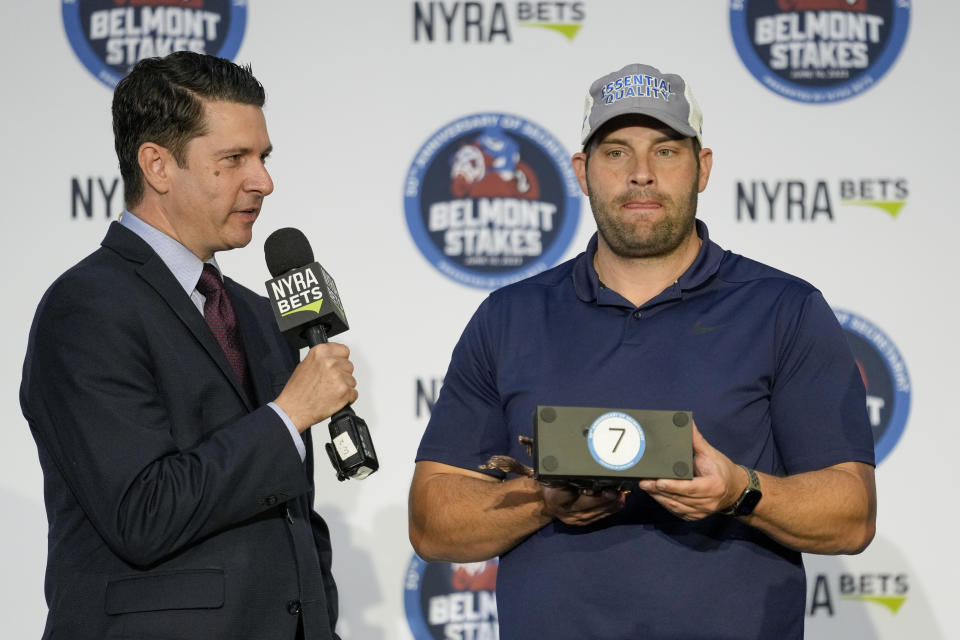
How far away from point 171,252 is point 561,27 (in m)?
1.41

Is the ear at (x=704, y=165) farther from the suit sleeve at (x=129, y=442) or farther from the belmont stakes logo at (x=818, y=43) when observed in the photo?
the belmont stakes logo at (x=818, y=43)

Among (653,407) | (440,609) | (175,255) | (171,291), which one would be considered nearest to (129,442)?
(171,291)

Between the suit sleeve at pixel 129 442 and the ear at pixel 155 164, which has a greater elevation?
the ear at pixel 155 164

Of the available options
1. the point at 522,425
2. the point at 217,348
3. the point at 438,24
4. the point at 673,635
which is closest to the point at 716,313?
the point at 522,425

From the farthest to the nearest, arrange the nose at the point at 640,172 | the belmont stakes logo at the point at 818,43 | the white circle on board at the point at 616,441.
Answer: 1. the belmont stakes logo at the point at 818,43
2. the nose at the point at 640,172
3. the white circle on board at the point at 616,441

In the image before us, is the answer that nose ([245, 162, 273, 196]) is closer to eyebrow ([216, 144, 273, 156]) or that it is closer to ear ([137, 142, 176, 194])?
eyebrow ([216, 144, 273, 156])

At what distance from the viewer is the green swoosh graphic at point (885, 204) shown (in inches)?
116

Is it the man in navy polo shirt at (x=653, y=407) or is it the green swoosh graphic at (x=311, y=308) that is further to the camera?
the green swoosh graphic at (x=311, y=308)

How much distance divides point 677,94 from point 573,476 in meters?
0.81

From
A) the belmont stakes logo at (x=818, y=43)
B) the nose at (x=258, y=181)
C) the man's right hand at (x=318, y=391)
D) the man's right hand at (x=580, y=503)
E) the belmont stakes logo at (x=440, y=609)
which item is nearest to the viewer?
the man's right hand at (x=580, y=503)

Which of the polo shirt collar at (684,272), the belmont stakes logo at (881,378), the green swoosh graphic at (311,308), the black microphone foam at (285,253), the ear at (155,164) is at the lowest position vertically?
the belmont stakes logo at (881,378)

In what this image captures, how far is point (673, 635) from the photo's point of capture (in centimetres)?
166

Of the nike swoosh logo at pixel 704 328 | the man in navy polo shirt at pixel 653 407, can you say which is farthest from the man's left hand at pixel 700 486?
the nike swoosh logo at pixel 704 328

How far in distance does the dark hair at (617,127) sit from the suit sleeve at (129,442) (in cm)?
69
